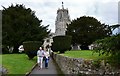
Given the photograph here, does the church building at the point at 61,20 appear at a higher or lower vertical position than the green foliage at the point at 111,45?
higher

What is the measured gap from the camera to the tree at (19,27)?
5647 centimetres

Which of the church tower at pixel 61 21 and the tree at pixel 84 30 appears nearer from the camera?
the tree at pixel 84 30

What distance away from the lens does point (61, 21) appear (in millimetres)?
112375

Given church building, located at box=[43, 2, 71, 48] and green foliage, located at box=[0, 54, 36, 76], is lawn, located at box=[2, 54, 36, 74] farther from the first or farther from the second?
church building, located at box=[43, 2, 71, 48]

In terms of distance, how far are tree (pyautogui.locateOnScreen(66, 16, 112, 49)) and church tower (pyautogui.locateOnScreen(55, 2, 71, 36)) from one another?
92.2 feet

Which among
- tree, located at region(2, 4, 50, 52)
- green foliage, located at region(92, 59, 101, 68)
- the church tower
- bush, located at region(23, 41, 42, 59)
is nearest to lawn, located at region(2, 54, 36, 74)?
bush, located at region(23, 41, 42, 59)

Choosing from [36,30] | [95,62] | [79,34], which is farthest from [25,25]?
[95,62]

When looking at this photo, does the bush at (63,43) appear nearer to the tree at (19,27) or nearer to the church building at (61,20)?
the tree at (19,27)

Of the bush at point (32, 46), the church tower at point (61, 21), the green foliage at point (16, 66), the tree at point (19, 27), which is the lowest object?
the green foliage at point (16, 66)

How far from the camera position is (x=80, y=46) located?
80.9 meters

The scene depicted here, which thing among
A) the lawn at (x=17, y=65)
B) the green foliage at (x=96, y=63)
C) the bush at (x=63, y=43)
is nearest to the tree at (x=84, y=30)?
the bush at (x=63, y=43)

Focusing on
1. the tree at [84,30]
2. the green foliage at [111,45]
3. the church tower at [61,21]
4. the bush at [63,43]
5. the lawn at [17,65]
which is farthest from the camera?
the church tower at [61,21]

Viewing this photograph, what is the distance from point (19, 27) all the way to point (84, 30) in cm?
2616

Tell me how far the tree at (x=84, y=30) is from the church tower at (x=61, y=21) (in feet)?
92.2
